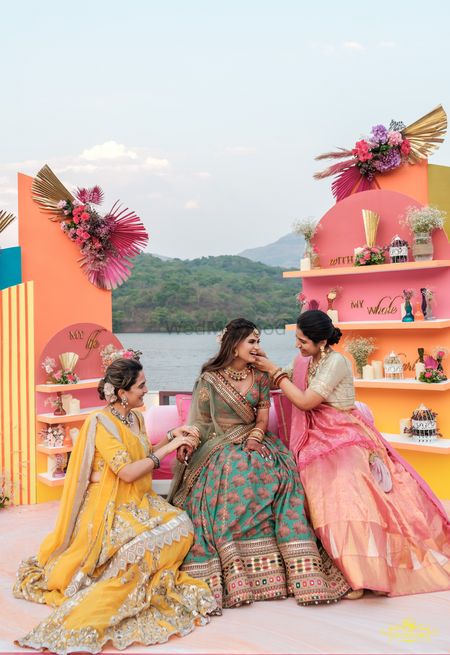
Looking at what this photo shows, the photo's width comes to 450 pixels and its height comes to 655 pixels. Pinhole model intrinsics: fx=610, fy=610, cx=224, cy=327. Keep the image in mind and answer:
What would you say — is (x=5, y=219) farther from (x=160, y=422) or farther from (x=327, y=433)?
(x=327, y=433)

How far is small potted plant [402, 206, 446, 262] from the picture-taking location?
4.60 metres

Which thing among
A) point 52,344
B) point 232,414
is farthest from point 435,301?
point 52,344

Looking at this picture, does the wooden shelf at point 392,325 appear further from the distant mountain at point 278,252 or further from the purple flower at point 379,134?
the distant mountain at point 278,252

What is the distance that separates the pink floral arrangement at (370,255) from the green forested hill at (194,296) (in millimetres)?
12004

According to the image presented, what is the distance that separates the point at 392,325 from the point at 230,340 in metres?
1.92

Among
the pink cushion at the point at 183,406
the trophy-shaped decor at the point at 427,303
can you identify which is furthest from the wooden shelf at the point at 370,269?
the pink cushion at the point at 183,406

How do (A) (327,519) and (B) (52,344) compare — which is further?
(B) (52,344)

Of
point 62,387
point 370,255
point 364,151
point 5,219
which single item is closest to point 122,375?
point 62,387

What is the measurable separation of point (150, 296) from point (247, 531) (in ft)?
52.0

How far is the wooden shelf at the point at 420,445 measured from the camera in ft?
15.0

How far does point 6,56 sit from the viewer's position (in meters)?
7.68

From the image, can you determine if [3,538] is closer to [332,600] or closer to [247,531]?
[247,531]

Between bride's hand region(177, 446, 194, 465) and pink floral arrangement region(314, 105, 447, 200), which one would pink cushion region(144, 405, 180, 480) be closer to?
bride's hand region(177, 446, 194, 465)

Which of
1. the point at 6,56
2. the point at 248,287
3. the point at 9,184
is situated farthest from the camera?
the point at 248,287
